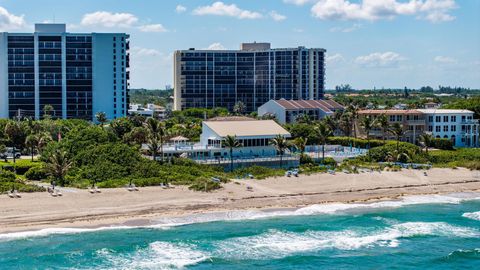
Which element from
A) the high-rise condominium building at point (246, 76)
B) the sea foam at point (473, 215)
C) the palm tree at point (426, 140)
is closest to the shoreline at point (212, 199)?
the sea foam at point (473, 215)

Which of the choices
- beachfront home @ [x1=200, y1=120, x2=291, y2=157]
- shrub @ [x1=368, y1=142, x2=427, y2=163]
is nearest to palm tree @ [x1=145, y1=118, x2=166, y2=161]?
beachfront home @ [x1=200, y1=120, x2=291, y2=157]

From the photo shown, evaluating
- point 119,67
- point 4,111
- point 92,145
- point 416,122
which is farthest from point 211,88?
point 92,145

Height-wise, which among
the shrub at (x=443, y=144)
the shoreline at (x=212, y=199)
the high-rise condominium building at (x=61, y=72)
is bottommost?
the shoreline at (x=212, y=199)

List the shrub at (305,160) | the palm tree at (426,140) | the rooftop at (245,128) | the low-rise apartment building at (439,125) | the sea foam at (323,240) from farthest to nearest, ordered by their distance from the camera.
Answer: the low-rise apartment building at (439,125)
the palm tree at (426,140)
the shrub at (305,160)
the rooftop at (245,128)
the sea foam at (323,240)

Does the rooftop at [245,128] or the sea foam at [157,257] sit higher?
the rooftop at [245,128]

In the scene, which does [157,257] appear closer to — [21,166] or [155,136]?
[155,136]

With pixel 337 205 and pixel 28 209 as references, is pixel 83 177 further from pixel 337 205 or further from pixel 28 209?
pixel 337 205

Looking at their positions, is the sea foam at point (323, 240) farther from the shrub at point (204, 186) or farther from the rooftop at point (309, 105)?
the rooftop at point (309, 105)

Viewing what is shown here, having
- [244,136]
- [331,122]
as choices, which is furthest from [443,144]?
[244,136]
